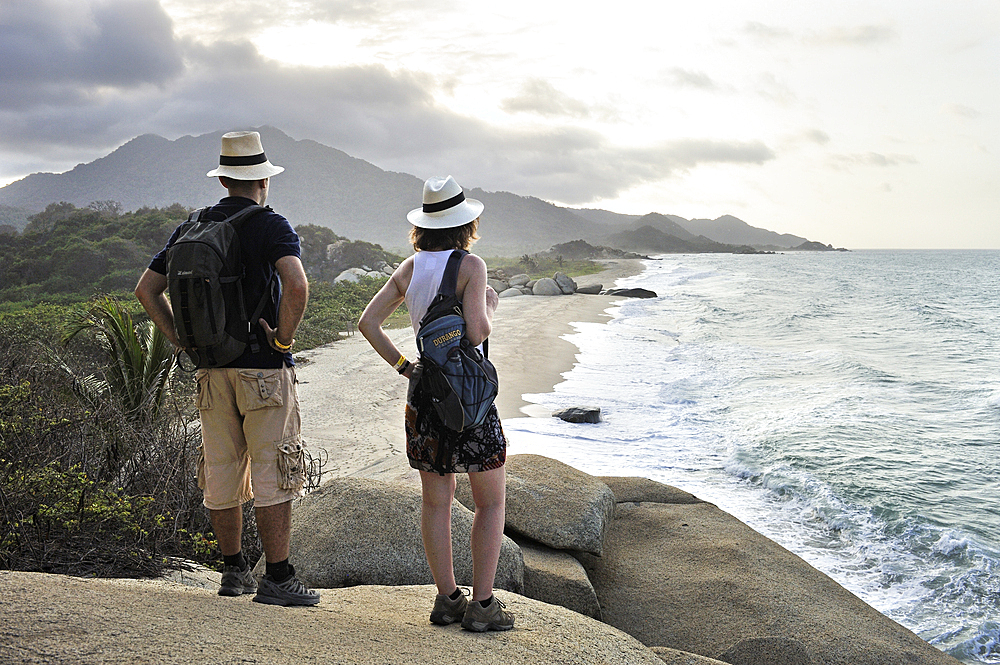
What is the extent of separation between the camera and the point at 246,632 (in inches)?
99.3

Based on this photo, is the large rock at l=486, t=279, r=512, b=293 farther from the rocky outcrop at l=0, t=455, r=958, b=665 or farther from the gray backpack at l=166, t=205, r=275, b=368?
the gray backpack at l=166, t=205, r=275, b=368

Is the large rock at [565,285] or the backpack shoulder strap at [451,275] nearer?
the backpack shoulder strap at [451,275]

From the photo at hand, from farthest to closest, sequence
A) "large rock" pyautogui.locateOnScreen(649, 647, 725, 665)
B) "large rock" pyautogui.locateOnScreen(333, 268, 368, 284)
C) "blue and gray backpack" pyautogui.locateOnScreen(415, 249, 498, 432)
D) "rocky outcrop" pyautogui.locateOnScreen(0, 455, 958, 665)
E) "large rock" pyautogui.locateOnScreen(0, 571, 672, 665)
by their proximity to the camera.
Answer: "large rock" pyautogui.locateOnScreen(333, 268, 368, 284), "large rock" pyautogui.locateOnScreen(649, 647, 725, 665), "blue and gray backpack" pyautogui.locateOnScreen(415, 249, 498, 432), "rocky outcrop" pyautogui.locateOnScreen(0, 455, 958, 665), "large rock" pyautogui.locateOnScreen(0, 571, 672, 665)

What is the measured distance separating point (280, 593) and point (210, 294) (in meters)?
1.35

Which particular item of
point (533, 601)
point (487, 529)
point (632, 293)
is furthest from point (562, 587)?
point (632, 293)

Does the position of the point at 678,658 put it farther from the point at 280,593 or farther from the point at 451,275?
the point at 451,275

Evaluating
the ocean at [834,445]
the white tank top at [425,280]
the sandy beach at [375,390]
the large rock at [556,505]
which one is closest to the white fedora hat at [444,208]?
the white tank top at [425,280]

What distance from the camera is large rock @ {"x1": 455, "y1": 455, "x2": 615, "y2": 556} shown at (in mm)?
4801

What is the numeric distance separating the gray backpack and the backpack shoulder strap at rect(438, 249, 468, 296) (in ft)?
2.71

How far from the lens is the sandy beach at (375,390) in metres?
7.89

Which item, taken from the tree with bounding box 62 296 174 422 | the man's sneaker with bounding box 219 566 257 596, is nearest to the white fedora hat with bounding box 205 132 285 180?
the man's sneaker with bounding box 219 566 257 596

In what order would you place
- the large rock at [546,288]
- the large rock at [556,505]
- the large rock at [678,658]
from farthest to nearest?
→ 1. the large rock at [546,288]
2. the large rock at [556,505]
3. the large rock at [678,658]

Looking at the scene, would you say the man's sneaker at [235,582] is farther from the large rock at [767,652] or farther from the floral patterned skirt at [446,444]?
the large rock at [767,652]

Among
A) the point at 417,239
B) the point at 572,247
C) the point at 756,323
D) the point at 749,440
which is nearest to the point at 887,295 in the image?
the point at 756,323
